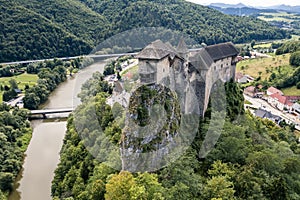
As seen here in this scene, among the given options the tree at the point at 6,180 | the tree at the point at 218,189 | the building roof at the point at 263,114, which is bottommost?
the tree at the point at 6,180

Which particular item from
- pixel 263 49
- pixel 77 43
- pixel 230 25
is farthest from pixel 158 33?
pixel 230 25

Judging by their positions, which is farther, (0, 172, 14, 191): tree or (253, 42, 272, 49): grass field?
(253, 42, 272, 49): grass field

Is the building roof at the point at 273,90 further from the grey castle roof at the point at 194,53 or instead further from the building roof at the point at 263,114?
the grey castle roof at the point at 194,53

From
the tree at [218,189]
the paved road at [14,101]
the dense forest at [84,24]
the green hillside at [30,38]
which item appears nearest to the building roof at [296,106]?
the tree at [218,189]

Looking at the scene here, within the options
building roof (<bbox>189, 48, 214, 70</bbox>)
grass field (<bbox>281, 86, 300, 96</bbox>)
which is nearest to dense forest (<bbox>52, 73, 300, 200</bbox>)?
building roof (<bbox>189, 48, 214, 70</bbox>)

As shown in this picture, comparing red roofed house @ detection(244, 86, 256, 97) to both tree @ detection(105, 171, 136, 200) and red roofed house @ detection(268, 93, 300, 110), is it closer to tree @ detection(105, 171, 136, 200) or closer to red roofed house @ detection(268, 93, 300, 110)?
red roofed house @ detection(268, 93, 300, 110)

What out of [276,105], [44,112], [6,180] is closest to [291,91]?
[276,105]
